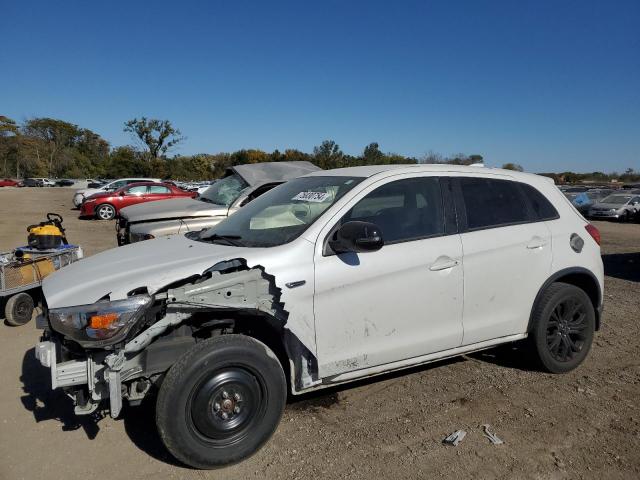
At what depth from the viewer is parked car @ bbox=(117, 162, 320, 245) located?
21.8 ft

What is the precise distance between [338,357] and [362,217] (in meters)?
0.99

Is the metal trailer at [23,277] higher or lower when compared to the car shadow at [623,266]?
higher

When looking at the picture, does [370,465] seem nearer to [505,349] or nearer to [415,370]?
[415,370]

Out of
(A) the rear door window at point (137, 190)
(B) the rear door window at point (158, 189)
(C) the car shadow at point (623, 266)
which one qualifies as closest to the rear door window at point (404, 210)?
(C) the car shadow at point (623, 266)

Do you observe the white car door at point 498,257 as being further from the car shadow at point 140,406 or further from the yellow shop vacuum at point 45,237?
the yellow shop vacuum at point 45,237

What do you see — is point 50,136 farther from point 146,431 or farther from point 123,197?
point 146,431

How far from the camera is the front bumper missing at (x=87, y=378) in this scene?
282 cm

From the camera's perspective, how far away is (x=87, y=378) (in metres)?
2.89

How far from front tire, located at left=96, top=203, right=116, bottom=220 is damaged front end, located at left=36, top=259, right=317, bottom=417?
1878 cm

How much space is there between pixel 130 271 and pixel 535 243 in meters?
3.12

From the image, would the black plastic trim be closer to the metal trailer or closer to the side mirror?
the side mirror

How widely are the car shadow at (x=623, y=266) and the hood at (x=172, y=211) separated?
6.94 metres

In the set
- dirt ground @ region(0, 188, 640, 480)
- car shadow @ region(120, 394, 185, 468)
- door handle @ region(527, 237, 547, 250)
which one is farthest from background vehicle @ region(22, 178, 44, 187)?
door handle @ region(527, 237, 547, 250)

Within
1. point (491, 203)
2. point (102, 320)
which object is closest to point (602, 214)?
point (491, 203)
